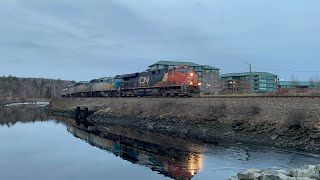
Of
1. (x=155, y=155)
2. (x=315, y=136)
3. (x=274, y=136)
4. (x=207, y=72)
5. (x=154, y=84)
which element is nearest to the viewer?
(x=315, y=136)

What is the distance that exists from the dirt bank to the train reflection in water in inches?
165

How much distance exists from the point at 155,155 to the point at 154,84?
21260mm

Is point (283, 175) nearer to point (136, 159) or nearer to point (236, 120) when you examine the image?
point (136, 159)

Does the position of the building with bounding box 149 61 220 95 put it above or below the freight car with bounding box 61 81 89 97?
above

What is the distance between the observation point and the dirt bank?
21.1 metres

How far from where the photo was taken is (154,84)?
41.9 m

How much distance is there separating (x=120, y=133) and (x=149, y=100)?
771 centimetres

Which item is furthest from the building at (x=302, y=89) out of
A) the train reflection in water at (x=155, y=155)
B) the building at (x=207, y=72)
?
the building at (x=207, y=72)

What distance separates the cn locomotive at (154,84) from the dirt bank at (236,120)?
2098 mm

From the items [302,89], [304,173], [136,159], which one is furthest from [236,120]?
[302,89]

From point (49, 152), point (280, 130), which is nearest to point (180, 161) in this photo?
point (280, 130)

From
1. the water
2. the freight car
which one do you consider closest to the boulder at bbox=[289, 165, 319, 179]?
the water

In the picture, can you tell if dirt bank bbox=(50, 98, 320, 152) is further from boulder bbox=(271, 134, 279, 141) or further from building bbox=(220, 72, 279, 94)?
building bbox=(220, 72, 279, 94)

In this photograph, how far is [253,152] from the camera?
20062mm
